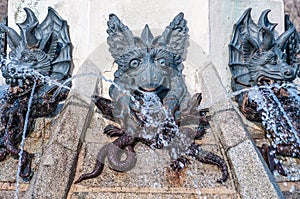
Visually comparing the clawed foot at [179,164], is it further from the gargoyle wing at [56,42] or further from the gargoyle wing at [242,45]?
the gargoyle wing at [56,42]

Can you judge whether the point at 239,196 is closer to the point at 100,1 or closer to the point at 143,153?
the point at 143,153

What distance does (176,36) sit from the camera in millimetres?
4844

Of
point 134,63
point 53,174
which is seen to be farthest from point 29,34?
point 53,174

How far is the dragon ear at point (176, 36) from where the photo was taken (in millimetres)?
4770

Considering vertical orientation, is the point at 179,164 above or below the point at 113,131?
below

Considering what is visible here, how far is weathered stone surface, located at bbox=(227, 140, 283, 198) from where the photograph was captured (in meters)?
3.68

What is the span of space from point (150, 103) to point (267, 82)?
3.99ft

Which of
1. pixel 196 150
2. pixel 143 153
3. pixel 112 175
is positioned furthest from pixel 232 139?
pixel 112 175

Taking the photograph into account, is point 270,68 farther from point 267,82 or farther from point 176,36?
point 176,36

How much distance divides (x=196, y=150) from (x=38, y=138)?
1.36 meters

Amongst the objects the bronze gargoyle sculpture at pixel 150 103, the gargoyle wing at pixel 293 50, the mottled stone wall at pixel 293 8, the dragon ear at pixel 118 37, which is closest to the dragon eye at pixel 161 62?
the bronze gargoyle sculpture at pixel 150 103

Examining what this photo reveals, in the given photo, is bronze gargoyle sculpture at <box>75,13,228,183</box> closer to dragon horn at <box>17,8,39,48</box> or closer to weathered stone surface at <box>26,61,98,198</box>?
weathered stone surface at <box>26,61,98,198</box>

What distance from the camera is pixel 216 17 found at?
17.0 feet

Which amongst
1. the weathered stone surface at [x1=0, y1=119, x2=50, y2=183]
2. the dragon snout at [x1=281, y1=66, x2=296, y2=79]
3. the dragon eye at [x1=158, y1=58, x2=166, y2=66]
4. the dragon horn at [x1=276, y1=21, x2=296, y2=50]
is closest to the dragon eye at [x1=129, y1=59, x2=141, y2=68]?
the dragon eye at [x1=158, y1=58, x2=166, y2=66]
